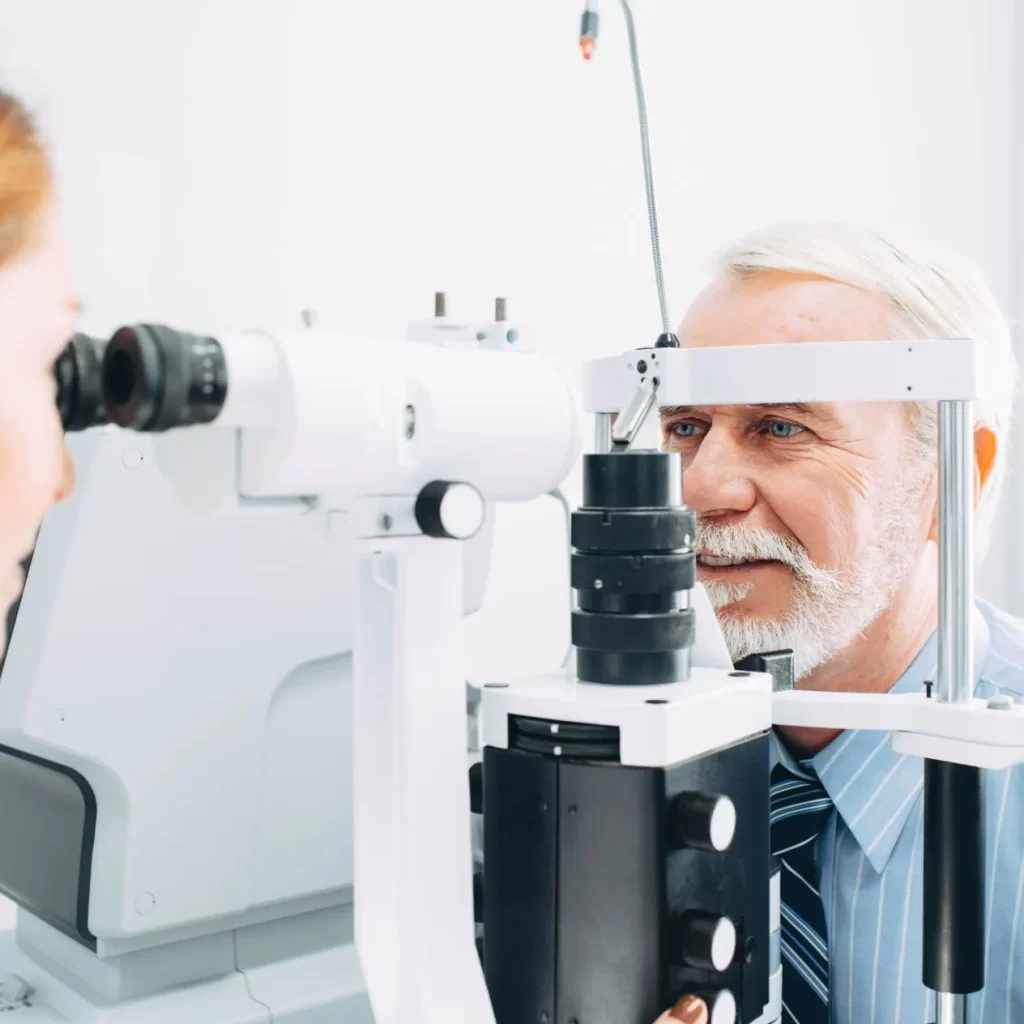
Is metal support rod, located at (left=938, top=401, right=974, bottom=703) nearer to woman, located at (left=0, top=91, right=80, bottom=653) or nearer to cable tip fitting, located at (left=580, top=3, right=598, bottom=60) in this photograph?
woman, located at (left=0, top=91, right=80, bottom=653)

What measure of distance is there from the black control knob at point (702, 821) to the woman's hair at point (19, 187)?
454 mm

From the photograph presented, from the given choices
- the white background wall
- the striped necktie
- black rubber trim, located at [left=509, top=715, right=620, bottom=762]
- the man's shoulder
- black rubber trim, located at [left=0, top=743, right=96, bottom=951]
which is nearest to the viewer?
black rubber trim, located at [left=509, top=715, right=620, bottom=762]

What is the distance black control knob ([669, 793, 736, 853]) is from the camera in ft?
1.94

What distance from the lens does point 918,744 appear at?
2.47 ft

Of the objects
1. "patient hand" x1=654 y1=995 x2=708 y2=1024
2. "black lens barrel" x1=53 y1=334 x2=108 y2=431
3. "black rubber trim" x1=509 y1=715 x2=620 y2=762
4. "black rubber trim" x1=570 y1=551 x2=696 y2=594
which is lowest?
"patient hand" x1=654 y1=995 x2=708 y2=1024

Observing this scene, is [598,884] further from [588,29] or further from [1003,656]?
[588,29]

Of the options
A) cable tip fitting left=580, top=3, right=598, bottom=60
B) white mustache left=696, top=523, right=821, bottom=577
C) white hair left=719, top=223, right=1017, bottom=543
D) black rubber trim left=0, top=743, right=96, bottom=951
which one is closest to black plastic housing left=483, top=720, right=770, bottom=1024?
black rubber trim left=0, top=743, right=96, bottom=951

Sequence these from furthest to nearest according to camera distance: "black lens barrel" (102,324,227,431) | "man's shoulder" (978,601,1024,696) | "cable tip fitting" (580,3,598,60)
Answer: "cable tip fitting" (580,3,598,60) < "man's shoulder" (978,601,1024,696) < "black lens barrel" (102,324,227,431)

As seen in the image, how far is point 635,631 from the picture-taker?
65 cm

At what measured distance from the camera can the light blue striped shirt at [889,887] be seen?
1012 millimetres

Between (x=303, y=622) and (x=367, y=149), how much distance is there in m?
0.88

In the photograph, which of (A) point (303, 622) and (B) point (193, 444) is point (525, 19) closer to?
(A) point (303, 622)

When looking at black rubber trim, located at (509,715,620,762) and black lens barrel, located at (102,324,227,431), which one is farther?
black rubber trim, located at (509,715,620,762)

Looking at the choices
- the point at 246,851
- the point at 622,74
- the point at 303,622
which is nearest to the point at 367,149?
the point at 622,74
